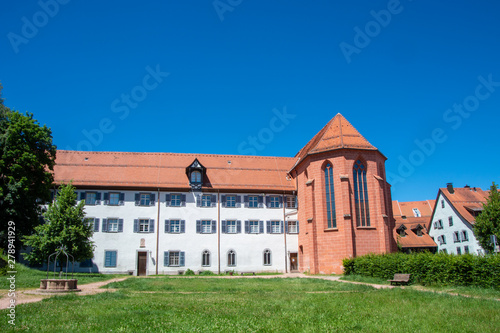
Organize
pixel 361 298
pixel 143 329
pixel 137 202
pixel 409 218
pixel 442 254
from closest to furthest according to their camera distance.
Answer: pixel 143 329 < pixel 361 298 < pixel 442 254 < pixel 137 202 < pixel 409 218

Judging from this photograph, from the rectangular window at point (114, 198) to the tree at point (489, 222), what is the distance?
35121 mm

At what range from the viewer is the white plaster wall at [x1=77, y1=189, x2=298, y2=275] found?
124 feet

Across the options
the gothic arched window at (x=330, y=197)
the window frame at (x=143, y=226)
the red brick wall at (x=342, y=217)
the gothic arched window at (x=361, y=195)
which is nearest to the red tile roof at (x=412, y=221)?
the red brick wall at (x=342, y=217)

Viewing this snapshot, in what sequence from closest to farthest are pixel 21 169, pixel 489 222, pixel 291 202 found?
1. pixel 21 169
2. pixel 489 222
3. pixel 291 202

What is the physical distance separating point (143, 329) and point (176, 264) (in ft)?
98.6

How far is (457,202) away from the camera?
164ft

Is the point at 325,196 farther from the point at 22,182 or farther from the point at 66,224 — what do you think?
the point at 22,182

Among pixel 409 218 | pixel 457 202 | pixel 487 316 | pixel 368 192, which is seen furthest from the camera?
pixel 409 218

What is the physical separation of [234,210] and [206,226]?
3220mm

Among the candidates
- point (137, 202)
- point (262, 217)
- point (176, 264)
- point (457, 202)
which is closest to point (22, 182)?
point (137, 202)

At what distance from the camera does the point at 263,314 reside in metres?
11.3

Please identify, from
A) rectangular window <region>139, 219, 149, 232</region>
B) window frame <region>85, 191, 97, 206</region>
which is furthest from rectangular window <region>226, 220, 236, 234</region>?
window frame <region>85, 191, 97, 206</region>

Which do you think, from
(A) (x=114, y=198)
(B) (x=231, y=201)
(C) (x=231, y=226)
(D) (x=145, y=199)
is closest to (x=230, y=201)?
(B) (x=231, y=201)

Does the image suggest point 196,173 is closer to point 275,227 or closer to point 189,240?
point 189,240
